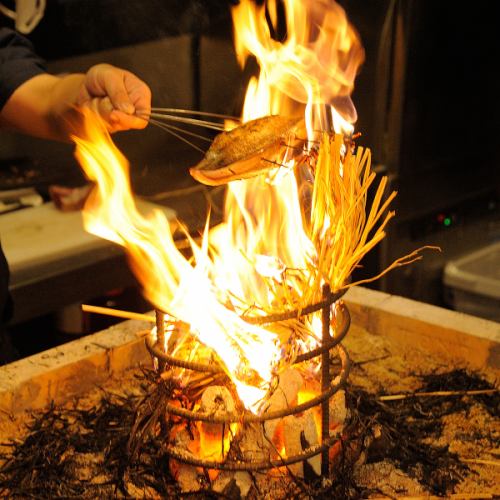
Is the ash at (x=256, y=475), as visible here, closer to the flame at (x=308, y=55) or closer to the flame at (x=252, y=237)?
the flame at (x=252, y=237)

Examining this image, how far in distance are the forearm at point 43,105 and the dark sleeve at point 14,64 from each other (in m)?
0.02

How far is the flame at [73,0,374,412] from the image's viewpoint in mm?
1917

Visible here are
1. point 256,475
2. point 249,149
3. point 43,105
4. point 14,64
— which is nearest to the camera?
point 249,149

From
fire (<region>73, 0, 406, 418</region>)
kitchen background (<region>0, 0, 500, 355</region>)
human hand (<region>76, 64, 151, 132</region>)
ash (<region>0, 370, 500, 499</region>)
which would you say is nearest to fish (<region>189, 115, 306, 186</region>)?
fire (<region>73, 0, 406, 418</region>)

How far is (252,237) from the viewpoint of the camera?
2176 mm

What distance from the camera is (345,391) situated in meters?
2.18

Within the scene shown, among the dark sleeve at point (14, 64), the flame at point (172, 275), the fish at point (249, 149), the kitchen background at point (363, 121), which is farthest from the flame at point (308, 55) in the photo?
the kitchen background at point (363, 121)

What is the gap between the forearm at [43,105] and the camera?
97.6 inches

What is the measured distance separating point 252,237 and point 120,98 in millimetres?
513

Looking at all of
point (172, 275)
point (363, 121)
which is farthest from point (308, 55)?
point (363, 121)

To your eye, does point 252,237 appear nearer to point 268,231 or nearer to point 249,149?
point 268,231

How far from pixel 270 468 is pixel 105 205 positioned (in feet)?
2.59

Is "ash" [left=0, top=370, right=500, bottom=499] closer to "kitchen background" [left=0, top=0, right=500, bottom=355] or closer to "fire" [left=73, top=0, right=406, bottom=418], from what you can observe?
"fire" [left=73, top=0, right=406, bottom=418]

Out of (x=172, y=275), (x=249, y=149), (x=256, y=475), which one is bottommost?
(x=256, y=475)
